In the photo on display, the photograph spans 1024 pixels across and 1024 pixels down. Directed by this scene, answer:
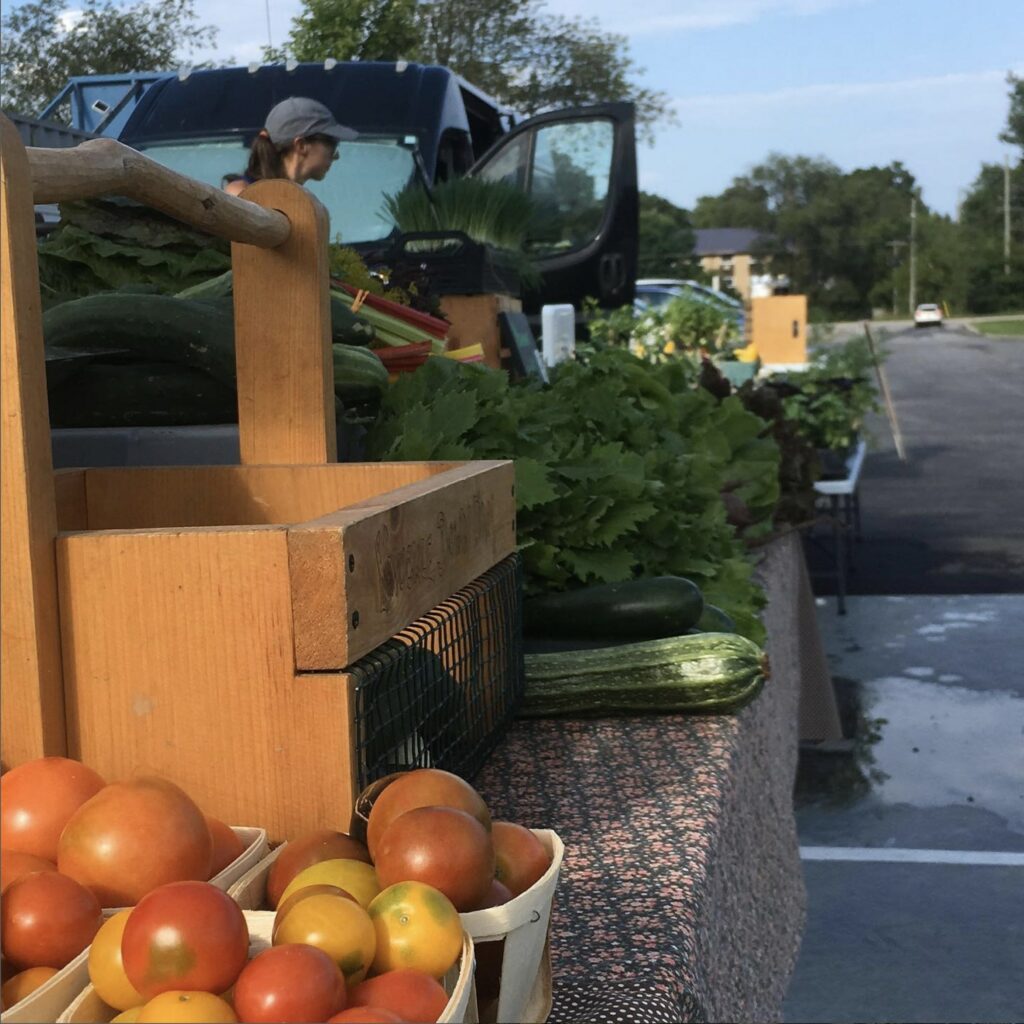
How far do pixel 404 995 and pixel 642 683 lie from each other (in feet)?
4.38

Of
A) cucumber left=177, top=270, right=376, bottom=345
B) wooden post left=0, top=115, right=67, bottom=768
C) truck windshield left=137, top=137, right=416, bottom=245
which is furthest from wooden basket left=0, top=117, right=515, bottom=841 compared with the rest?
truck windshield left=137, top=137, right=416, bottom=245

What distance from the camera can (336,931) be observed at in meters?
0.93

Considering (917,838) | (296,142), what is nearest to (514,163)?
(296,142)

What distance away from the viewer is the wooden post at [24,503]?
117 cm

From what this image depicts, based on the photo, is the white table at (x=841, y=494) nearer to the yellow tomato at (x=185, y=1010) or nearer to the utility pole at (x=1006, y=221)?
the yellow tomato at (x=185, y=1010)

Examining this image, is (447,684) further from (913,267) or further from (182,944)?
(913,267)

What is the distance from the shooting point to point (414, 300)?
12.2ft

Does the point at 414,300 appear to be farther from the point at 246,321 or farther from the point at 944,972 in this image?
the point at 944,972

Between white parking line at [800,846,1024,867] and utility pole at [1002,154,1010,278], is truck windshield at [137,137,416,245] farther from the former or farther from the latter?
utility pole at [1002,154,1010,278]

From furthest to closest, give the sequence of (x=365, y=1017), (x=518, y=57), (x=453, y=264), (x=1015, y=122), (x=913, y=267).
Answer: (x=913, y=267) < (x=1015, y=122) < (x=518, y=57) < (x=453, y=264) < (x=365, y=1017)

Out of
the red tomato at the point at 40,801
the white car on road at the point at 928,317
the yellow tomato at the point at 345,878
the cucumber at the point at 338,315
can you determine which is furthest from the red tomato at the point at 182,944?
the white car on road at the point at 928,317

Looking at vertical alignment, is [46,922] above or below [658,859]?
above

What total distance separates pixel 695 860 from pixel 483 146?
31.9ft

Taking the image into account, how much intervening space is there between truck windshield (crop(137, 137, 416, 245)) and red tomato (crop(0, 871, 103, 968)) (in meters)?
6.24
